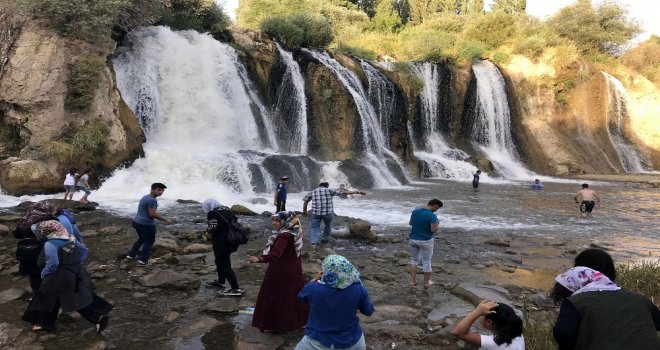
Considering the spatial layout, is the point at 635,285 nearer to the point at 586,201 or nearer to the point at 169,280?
the point at 169,280

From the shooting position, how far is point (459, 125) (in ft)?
116

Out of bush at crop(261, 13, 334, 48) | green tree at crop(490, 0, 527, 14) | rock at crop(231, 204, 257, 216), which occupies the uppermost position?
green tree at crop(490, 0, 527, 14)

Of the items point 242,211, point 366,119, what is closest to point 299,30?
point 366,119

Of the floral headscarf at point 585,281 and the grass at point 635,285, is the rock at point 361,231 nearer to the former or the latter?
the grass at point 635,285

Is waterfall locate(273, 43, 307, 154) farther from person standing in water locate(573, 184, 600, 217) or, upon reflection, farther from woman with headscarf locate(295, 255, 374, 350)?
woman with headscarf locate(295, 255, 374, 350)

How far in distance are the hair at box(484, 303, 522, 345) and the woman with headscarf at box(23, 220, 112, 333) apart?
→ 448 cm

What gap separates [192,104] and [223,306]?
17.9m

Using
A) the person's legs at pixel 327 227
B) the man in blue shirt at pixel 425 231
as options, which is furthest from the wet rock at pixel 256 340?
the person's legs at pixel 327 227

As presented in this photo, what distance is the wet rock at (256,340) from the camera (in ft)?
16.2

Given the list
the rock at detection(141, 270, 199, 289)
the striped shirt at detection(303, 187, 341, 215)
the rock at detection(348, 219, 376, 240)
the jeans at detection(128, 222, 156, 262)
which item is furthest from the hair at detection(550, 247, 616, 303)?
the rock at detection(348, 219, 376, 240)

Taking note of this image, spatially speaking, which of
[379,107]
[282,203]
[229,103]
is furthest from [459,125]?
[282,203]

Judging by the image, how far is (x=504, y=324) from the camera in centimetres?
317

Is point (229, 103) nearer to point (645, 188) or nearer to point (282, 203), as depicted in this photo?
point (282, 203)

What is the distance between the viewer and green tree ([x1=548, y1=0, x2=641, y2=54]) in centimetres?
4253
